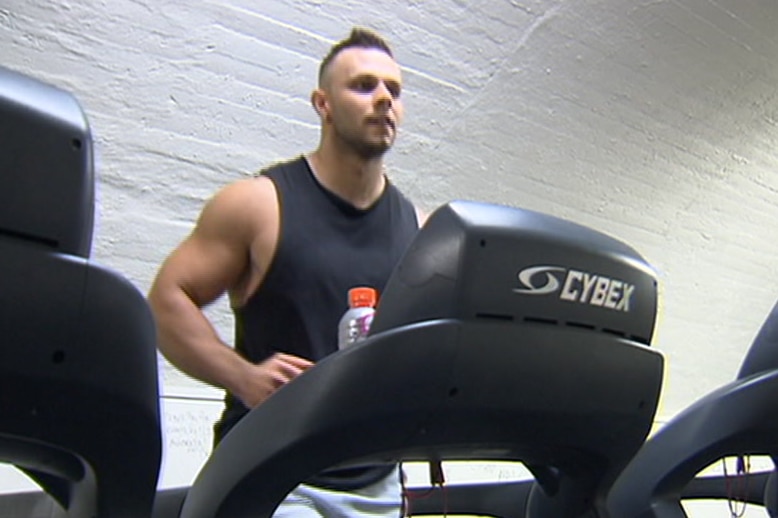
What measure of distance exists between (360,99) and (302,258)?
1.34 ft

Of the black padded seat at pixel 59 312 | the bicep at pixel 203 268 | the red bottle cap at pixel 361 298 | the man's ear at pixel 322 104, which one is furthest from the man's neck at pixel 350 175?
the black padded seat at pixel 59 312

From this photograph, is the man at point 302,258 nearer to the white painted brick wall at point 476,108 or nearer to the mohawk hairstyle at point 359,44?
the mohawk hairstyle at point 359,44

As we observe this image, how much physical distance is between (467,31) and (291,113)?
0.55m

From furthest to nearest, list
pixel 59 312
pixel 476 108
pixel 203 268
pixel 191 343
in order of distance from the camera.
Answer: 1. pixel 476 108
2. pixel 203 268
3. pixel 191 343
4. pixel 59 312

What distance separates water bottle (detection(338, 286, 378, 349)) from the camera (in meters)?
1.28

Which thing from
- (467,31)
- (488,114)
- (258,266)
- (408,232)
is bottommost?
(258,266)

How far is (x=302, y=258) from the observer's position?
1535 millimetres

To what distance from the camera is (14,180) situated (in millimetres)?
630

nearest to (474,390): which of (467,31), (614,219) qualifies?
(467,31)

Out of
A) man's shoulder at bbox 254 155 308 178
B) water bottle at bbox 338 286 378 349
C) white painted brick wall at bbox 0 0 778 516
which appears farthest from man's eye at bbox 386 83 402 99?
water bottle at bbox 338 286 378 349

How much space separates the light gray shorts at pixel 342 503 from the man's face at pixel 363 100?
2.18 feet

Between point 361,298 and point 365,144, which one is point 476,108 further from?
point 361,298

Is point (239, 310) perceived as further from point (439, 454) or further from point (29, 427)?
point (29, 427)

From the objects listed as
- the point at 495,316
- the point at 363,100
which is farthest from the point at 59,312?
the point at 363,100
